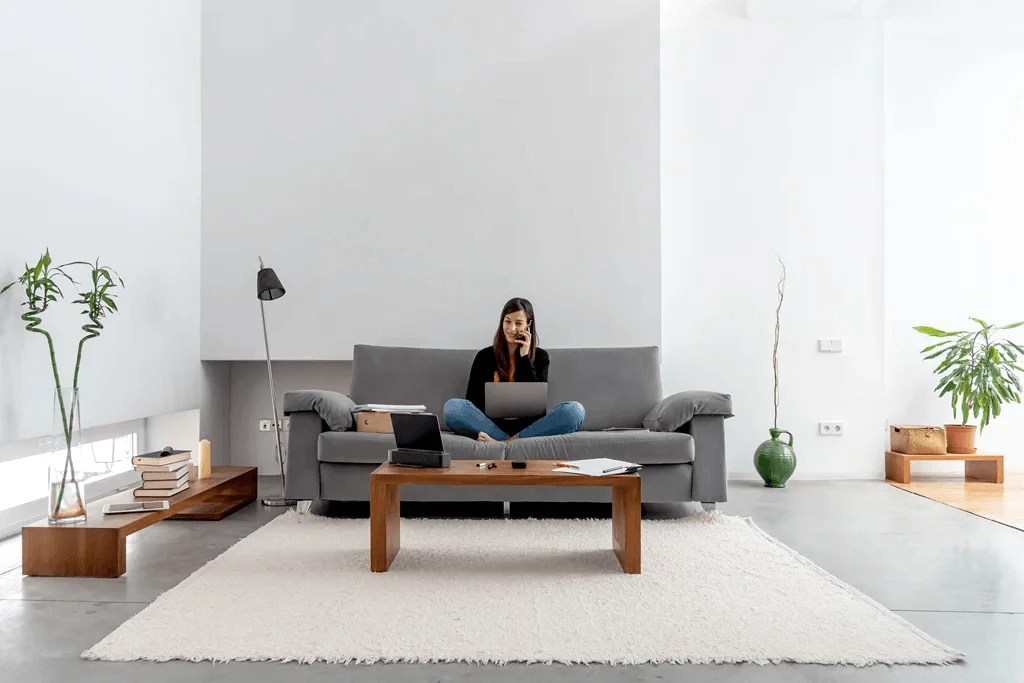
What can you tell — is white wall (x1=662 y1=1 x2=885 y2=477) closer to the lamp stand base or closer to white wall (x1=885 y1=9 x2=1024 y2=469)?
white wall (x1=885 y1=9 x2=1024 y2=469)

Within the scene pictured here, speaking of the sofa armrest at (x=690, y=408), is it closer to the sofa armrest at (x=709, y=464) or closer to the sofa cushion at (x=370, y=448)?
the sofa armrest at (x=709, y=464)

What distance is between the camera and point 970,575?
2.93 meters

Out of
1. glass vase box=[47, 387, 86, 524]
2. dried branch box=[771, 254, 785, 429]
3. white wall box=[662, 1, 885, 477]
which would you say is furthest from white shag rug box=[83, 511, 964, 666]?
white wall box=[662, 1, 885, 477]

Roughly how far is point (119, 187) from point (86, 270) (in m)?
0.54

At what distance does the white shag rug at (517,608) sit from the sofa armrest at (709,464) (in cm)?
40

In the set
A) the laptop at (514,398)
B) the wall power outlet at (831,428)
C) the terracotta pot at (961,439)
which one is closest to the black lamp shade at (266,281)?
the laptop at (514,398)

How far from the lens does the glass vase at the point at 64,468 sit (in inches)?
117

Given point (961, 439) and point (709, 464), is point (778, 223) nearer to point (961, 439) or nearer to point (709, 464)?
point (961, 439)

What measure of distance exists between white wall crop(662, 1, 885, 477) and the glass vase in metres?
3.52

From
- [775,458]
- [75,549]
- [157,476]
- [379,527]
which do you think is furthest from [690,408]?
[75,549]

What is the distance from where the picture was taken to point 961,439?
16.9 feet

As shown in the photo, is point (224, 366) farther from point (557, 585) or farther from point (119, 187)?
point (557, 585)

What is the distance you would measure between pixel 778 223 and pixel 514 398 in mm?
2594

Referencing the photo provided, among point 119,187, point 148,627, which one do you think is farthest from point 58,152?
point 148,627
